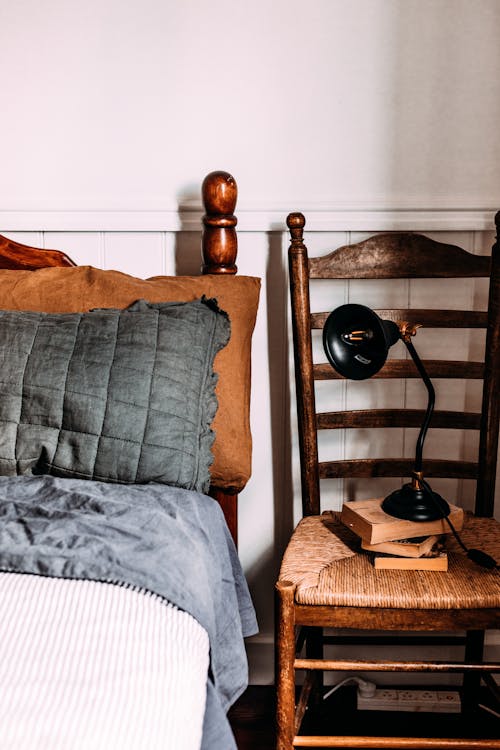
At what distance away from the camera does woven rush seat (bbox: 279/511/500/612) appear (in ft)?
3.62

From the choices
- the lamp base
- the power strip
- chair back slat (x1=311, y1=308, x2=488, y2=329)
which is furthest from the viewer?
the power strip

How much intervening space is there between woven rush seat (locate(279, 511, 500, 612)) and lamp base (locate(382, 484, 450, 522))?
9 centimetres

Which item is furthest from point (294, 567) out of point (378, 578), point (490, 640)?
point (490, 640)

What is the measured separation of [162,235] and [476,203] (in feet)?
2.44

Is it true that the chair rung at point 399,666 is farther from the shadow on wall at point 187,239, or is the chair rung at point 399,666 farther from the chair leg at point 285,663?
the shadow on wall at point 187,239

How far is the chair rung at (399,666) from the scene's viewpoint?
3.73ft

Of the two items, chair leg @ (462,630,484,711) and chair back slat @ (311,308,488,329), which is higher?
chair back slat @ (311,308,488,329)

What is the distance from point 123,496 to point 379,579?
0.45 m

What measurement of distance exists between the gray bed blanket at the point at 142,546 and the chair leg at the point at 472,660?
62 cm

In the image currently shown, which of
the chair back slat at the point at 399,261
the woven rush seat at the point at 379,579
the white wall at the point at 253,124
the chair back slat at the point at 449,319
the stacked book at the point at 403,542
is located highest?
the white wall at the point at 253,124

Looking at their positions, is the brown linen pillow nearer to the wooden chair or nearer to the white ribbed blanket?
the wooden chair

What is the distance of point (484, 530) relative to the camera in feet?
4.41

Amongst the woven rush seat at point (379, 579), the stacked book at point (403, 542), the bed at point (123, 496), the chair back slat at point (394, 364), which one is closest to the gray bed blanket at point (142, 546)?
the bed at point (123, 496)

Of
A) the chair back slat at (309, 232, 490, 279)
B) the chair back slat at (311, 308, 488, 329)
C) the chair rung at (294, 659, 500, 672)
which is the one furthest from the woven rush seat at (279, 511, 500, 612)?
the chair back slat at (309, 232, 490, 279)
